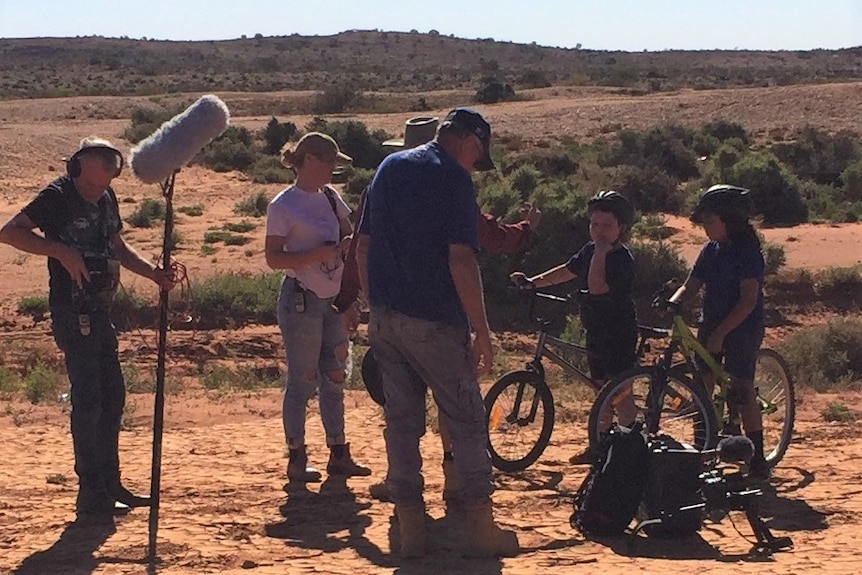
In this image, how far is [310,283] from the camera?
6.43 m

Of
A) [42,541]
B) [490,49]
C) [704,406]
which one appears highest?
[490,49]

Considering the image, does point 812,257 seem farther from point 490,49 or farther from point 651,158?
point 490,49

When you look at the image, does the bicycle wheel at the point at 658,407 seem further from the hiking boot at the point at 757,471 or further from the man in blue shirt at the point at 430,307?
the man in blue shirt at the point at 430,307

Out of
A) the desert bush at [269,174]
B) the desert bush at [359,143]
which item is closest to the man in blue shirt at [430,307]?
the desert bush at [269,174]

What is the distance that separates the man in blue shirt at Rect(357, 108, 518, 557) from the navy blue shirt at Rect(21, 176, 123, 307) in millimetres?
1346

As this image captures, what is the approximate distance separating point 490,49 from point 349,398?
143185 mm

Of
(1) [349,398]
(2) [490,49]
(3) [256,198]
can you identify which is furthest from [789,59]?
(1) [349,398]

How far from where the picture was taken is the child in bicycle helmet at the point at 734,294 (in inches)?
255

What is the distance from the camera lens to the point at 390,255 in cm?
529

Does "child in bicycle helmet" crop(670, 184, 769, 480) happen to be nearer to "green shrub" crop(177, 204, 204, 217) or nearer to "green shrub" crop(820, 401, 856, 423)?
"green shrub" crop(820, 401, 856, 423)

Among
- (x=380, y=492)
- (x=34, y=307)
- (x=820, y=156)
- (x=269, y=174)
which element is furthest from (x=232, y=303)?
(x=820, y=156)

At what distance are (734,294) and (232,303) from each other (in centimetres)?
968

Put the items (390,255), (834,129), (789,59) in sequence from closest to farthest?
(390,255), (834,129), (789,59)

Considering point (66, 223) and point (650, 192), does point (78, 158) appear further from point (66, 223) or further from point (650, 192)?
point (650, 192)
